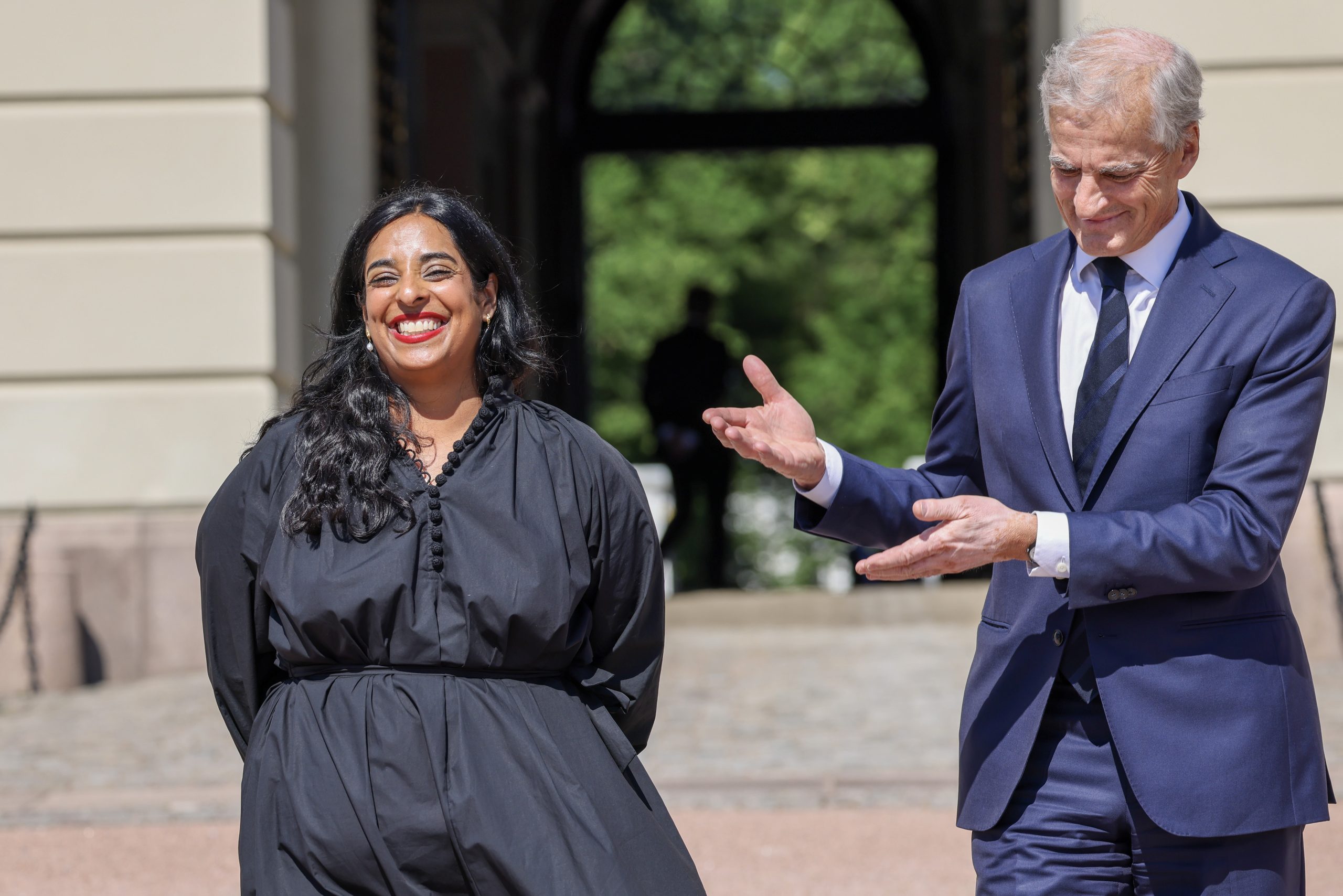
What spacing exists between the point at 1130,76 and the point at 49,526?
6.35 metres

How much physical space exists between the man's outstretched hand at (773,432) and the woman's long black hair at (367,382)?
448 millimetres

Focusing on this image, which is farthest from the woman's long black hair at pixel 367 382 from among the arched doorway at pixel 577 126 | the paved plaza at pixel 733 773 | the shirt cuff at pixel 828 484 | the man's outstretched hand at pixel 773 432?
the arched doorway at pixel 577 126

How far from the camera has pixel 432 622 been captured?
266cm

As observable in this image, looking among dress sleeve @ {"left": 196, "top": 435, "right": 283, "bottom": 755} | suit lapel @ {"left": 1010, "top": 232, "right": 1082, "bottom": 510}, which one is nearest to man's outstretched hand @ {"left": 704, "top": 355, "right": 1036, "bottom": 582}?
suit lapel @ {"left": 1010, "top": 232, "right": 1082, "bottom": 510}

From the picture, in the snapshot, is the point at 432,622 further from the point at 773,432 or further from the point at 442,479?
the point at 773,432

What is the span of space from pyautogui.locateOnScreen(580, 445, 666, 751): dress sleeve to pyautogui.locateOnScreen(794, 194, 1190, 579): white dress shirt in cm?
33

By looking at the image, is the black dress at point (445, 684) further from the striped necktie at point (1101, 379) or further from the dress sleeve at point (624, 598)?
the striped necktie at point (1101, 379)

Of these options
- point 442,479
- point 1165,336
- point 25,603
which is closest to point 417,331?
point 442,479

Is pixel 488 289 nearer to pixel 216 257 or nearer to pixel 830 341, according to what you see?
pixel 216 257

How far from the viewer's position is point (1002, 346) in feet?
9.12

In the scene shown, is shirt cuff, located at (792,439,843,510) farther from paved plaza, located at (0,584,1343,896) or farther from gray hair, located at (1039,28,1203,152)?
paved plaza, located at (0,584,1343,896)

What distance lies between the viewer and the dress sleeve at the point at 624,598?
2.84 metres

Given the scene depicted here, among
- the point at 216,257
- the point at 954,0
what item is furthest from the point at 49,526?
the point at 954,0

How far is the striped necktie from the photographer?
8.66 feet
